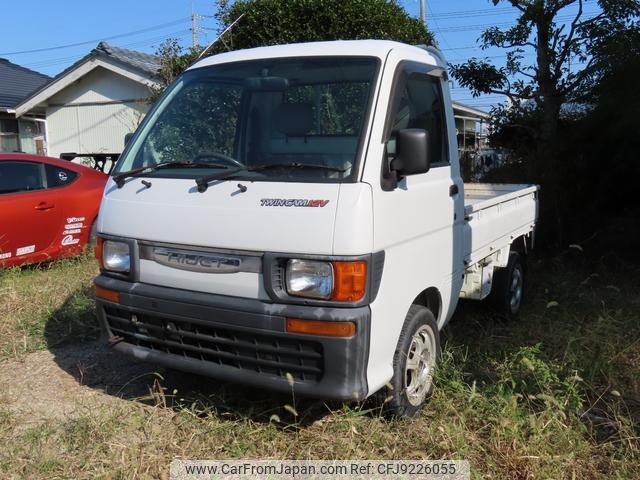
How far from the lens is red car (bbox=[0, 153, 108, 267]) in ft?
20.8

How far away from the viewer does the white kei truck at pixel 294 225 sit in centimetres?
282

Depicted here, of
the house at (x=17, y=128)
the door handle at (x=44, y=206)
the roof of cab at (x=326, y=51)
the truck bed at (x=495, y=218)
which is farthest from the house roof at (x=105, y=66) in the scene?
the roof of cab at (x=326, y=51)

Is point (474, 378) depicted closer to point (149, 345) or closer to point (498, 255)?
point (498, 255)

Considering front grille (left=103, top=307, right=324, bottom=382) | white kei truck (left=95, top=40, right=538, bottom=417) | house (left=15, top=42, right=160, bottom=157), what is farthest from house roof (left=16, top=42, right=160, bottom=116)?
front grille (left=103, top=307, right=324, bottom=382)

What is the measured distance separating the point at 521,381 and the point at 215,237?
7.26 feet

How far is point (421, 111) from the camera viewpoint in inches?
143

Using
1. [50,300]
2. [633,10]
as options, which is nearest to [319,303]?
[50,300]

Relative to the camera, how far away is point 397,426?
3309mm

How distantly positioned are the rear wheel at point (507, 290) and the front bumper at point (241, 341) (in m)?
2.80

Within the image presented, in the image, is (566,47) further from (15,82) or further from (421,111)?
(15,82)

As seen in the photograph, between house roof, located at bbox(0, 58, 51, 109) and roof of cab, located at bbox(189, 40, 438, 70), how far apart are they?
1577 centimetres

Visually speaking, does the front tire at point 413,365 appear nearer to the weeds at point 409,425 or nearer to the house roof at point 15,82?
the weeds at point 409,425

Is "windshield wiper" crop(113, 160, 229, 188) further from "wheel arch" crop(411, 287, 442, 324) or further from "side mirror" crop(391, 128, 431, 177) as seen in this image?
"wheel arch" crop(411, 287, 442, 324)

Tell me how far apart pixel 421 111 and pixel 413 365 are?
1.55 meters
